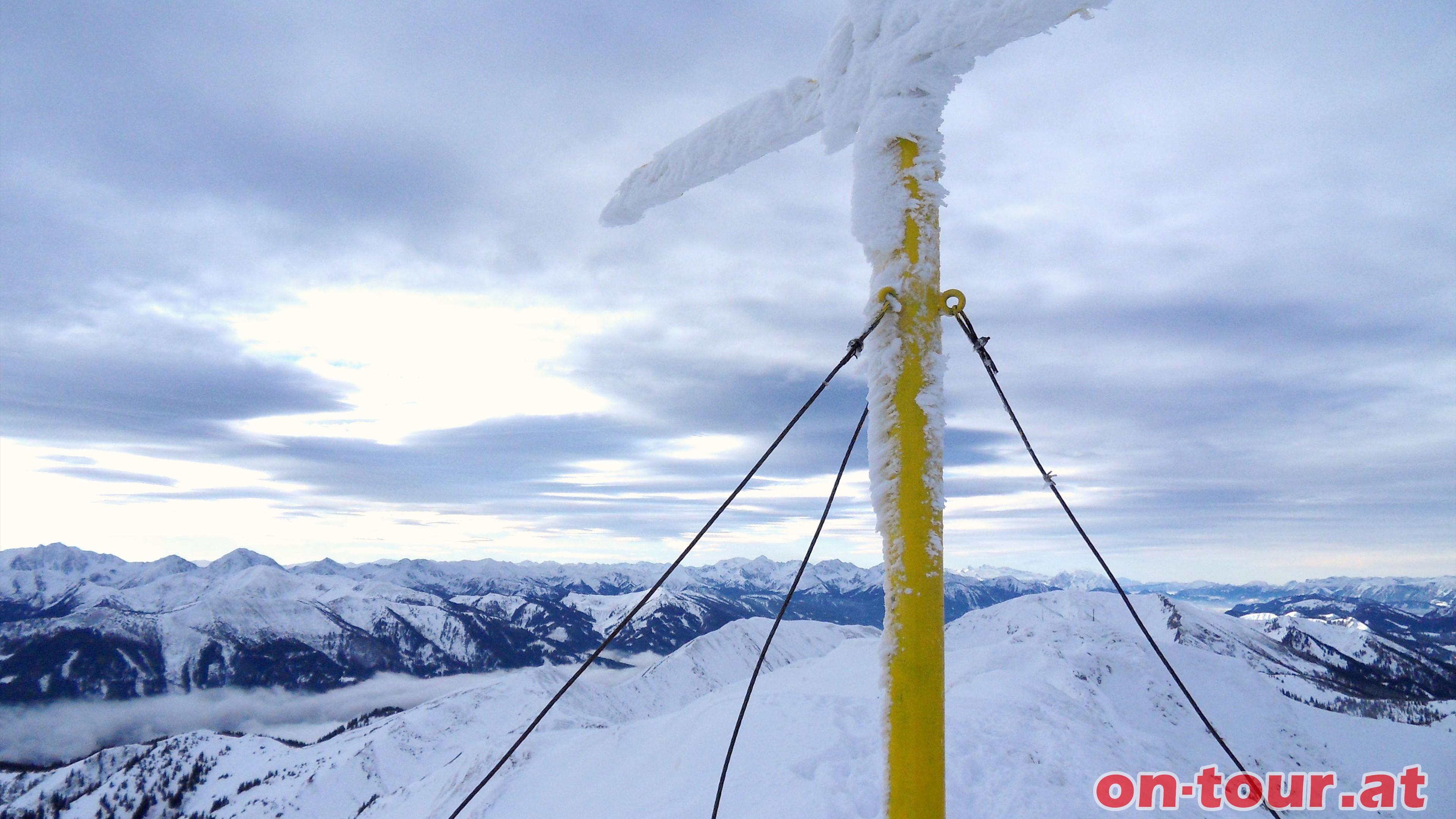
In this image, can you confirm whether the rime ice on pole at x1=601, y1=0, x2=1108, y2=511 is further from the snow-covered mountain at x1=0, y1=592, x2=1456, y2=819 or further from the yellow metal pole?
→ the snow-covered mountain at x1=0, y1=592, x2=1456, y2=819

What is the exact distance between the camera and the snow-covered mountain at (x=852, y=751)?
→ 13.7m

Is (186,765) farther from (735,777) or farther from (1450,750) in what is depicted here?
(1450,750)

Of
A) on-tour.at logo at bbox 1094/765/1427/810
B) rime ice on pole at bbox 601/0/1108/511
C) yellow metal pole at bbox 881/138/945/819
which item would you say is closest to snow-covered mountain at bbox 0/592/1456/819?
yellow metal pole at bbox 881/138/945/819

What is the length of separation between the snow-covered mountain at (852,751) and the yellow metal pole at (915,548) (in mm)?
317

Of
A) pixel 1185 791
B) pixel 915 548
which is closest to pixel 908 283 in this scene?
pixel 915 548

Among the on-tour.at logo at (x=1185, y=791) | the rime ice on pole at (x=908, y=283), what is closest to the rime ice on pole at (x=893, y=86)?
the rime ice on pole at (x=908, y=283)

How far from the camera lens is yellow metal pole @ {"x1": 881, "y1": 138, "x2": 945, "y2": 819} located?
160 inches

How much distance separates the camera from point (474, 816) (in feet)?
82.8

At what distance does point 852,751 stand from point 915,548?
13.4m

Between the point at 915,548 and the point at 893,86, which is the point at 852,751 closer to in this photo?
the point at 915,548

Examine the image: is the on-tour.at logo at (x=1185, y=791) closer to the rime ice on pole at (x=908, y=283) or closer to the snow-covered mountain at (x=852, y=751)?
the snow-covered mountain at (x=852, y=751)

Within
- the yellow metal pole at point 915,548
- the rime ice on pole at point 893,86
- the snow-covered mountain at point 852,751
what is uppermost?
the rime ice on pole at point 893,86

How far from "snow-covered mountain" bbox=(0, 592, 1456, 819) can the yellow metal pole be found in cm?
32

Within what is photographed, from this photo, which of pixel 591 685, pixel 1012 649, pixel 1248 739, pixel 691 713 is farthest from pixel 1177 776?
pixel 591 685
